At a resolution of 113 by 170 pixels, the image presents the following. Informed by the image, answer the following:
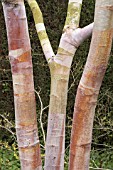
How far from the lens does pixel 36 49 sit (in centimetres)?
501

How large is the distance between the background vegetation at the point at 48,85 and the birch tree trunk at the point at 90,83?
3093 mm

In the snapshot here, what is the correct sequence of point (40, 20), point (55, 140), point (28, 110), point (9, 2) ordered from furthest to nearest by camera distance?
point (40, 20)
point (55, 140)
point (28, 110)
point (9, 2)

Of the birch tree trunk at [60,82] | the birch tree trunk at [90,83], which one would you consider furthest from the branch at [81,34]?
the birch tree trunk at [90,83]

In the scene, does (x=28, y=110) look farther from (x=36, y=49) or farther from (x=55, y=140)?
(x=36, y=49)

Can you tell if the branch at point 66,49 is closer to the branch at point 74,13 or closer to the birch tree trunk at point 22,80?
the branch at point 74,13

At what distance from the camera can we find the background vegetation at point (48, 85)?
192 inches

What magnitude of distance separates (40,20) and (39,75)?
3031 mm

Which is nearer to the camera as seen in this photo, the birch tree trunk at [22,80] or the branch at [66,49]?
the birch tree trunk at [22,80]

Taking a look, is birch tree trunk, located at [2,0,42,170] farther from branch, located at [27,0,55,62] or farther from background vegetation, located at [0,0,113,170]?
background vegetation, located at [0,0,113,170]

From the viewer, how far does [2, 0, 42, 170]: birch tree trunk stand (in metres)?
1.58

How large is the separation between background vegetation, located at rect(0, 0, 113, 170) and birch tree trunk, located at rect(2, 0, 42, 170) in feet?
9.99

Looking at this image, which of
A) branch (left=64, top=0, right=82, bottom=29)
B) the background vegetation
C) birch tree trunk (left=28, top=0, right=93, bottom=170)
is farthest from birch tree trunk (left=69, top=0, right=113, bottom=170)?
the background vegetation

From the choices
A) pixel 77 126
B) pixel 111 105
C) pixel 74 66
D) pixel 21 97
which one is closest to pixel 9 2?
pixel 21 97

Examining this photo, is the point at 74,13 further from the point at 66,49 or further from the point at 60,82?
the point at 60,82
